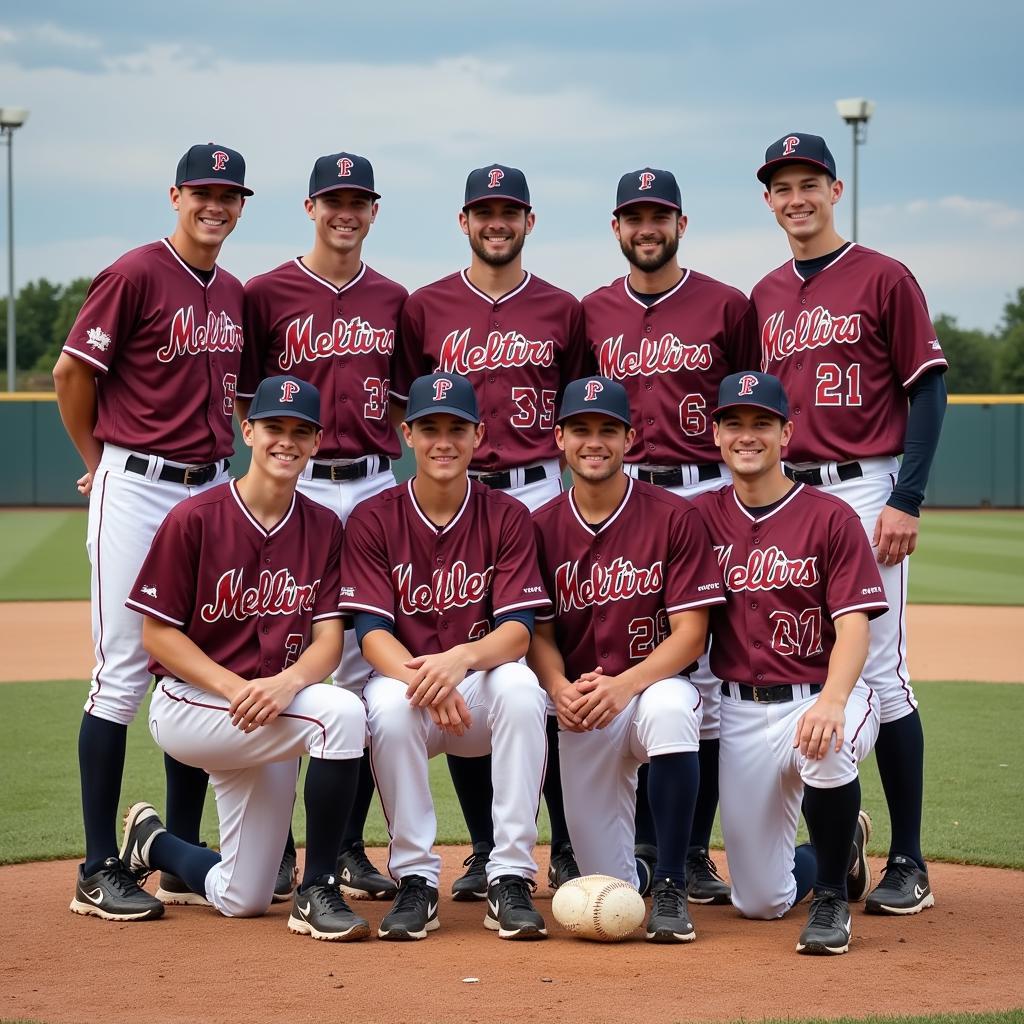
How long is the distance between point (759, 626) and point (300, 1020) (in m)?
1.75

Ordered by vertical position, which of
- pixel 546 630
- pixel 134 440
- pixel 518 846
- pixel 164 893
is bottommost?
pixel 164 893

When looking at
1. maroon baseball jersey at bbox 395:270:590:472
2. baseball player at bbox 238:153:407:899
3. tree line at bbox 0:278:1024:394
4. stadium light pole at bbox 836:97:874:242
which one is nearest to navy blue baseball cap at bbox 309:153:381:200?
baseball player at bbox 238:153:407:899

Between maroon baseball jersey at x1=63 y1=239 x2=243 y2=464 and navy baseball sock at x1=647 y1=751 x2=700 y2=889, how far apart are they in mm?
1696

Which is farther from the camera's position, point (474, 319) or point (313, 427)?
point (474, 319)

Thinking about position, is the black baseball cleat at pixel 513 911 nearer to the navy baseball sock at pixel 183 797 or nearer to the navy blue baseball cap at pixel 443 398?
the navy baseball sock at pixel 183 797

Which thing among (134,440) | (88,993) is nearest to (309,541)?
(134,440)

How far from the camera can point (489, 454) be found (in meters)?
4.77

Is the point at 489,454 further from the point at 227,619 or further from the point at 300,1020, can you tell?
the point at 300,1020

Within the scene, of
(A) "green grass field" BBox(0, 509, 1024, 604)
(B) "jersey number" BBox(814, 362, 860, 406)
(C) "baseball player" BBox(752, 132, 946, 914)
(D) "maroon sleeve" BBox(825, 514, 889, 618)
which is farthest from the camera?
(A) "green grass field" BBox(0, 509, 1024, 604)

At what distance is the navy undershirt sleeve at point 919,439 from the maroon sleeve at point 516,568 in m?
1.10

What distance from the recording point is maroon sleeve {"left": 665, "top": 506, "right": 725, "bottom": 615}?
417 cm

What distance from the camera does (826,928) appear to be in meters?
3.75

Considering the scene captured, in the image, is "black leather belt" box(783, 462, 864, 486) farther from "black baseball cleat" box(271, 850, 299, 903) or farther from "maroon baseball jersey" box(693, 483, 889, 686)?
"black baseball cleat" box(271, 850, 299, 903)

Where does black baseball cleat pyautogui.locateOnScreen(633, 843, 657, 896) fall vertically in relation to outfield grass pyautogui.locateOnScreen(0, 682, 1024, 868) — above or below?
above
